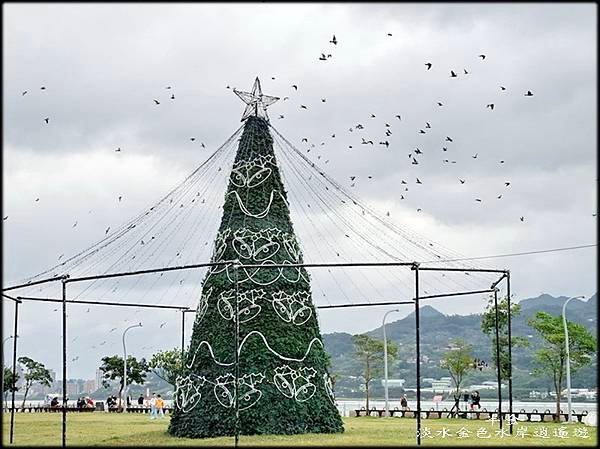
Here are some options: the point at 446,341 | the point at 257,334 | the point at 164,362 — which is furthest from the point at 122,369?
the point at 446,341

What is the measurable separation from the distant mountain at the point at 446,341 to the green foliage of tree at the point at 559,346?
24.4m

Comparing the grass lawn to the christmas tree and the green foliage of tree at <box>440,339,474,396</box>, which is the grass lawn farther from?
the green foliage of tree at <box>440,339,474,396</box>

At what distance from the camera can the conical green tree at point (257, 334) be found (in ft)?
85.4

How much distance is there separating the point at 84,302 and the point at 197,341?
14.4 ft

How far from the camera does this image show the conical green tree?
2602cm

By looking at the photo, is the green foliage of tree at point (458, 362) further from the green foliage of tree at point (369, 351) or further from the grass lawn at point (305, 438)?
the grass lawn at point (305, 438)

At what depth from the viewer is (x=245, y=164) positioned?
28.4 meters

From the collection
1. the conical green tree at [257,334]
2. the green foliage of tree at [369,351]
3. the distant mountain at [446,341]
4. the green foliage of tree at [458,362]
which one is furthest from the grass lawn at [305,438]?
the distant mountain at [446,341]

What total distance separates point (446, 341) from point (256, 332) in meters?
113

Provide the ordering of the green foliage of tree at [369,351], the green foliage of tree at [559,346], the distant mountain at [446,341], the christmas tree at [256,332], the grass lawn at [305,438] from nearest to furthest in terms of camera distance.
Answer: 1. the grass lawn at [305,438]
2. the christmas tree at [256,332]
3. the green foliage of tree at [559,346]
4. the green foliage of tree at [369,351]
5. the distant mountain at [446,341]

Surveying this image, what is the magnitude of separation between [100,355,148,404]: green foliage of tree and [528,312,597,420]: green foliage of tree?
95.5ft

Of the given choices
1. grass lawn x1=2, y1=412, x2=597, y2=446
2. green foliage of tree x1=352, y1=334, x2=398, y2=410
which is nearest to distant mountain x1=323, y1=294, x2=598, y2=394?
green foliage of tree x1=352, y1=334, x2=398, y2=410

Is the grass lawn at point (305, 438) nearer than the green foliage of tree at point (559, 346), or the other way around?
the grass lawn at point (305, 438)

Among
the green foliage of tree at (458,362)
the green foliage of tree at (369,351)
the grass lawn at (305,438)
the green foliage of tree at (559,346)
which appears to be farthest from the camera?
the green foliage of tree at (369,351)
